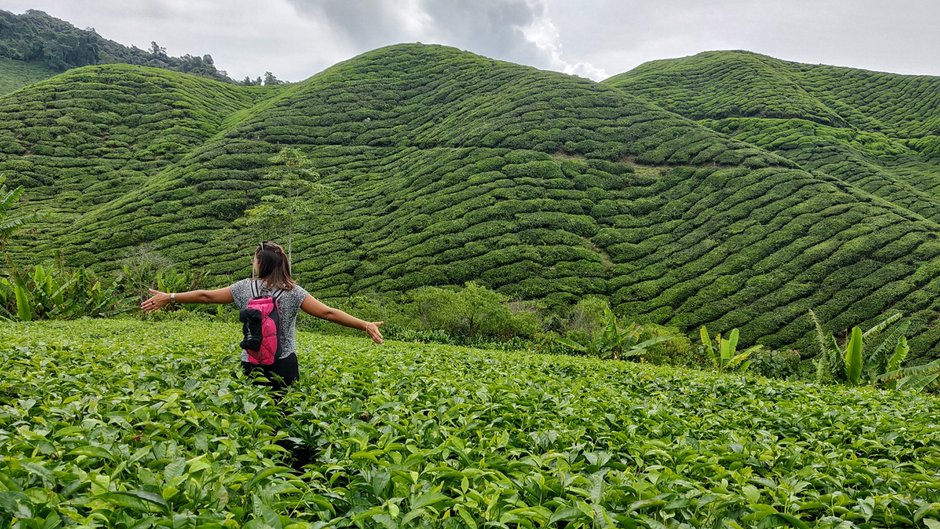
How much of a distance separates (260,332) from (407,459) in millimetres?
2010

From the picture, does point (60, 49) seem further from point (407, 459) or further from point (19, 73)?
point (407, 459)

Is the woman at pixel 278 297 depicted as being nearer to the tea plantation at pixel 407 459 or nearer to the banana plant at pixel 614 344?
the tea plantation at pixel 407 459

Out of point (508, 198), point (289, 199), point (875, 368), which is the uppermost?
point (508, 198)

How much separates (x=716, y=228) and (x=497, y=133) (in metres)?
17.1

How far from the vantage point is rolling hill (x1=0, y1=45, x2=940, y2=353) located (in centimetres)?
2267

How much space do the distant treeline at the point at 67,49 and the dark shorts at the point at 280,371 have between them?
93.3m

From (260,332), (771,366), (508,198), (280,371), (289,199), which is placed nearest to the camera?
(260,332)

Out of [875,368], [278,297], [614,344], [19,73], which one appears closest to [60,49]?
[19,73]

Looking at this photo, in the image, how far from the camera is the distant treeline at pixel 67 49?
234 feet

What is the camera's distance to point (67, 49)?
73.7m

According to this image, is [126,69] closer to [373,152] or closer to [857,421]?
[373,152]

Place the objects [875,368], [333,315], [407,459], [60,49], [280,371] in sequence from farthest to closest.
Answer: [60,49]
[875,368]
[333,315]
[280,371]
[407,459]

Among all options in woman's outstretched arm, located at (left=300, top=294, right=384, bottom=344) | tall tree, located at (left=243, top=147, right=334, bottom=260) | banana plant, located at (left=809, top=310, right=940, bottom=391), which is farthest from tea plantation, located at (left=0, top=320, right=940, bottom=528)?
tall tree, located at (left=243, top=147, right=334, bottom=260)

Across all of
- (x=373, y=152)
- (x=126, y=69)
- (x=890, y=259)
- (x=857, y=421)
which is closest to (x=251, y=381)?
(x=857, y=421)
